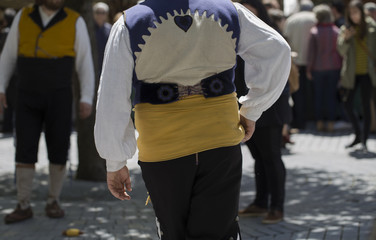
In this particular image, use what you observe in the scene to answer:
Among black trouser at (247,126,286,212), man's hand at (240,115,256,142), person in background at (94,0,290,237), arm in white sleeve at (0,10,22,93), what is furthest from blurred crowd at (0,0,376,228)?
person in background at (94,0,290,237)

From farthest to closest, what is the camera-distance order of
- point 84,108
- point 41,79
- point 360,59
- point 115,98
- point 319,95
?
1. point 319,95
2. point 360,59
3. point 84,108
4. point 41,79
5. point 115,98

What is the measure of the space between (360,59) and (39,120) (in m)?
5.61

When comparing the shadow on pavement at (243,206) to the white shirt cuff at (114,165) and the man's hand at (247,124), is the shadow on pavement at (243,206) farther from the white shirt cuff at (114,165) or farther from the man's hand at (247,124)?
the white shirt cuff at (114,165)

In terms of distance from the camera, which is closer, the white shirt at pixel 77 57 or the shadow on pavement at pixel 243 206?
the shadow on pavement at pixel 243 206

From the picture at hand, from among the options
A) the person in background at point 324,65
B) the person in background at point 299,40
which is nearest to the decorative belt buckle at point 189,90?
the person in background at point 324,65

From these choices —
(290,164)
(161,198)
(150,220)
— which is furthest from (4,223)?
(290,164)

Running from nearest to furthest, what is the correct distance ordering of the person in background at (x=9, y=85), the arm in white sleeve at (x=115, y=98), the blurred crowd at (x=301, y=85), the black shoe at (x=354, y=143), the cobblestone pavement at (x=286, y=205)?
1. the arm in white sleeve at (x=115, y=98)
2. the cobblestone pavement at (x=286, y=205)
3. the blurred crowd at (x=301, y=85)
4. the black shoe at (x=354, y=143)
5. the person in background at (x=9, y=85)

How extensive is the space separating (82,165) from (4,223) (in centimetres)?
213

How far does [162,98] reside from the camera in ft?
10.3

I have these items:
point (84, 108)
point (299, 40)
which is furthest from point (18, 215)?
→ point (299, 40)

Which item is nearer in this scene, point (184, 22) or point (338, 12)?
point (184, 22)

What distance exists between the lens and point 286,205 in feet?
22.7

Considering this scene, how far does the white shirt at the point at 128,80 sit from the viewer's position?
3.07 m

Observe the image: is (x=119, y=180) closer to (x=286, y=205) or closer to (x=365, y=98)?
(x=286, y=205)
